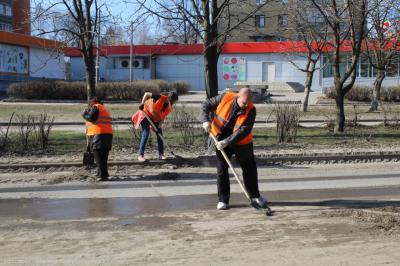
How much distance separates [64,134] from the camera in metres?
17.1

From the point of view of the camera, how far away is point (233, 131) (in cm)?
763

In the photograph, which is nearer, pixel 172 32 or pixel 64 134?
pixel 172 32

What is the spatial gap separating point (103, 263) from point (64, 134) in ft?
41.0

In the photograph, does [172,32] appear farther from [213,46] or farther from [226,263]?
[226,263]

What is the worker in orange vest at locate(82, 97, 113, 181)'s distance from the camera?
Answer: 10203 millimetres

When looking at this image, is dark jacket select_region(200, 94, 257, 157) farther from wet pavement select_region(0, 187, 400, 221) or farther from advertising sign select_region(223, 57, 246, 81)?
advertising sign select_region(223, 57, 246, 81)

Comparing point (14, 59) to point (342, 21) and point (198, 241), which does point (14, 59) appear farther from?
point (198, 241)

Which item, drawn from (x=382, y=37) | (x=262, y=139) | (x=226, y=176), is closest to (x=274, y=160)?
(x=262, y=139)

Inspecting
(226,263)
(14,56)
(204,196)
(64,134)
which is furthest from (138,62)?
(226,263)

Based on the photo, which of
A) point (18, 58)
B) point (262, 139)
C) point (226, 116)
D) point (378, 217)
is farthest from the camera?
point (18, 58)

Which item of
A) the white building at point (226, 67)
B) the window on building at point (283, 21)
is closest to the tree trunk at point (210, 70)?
the window on building at point (283, 21)

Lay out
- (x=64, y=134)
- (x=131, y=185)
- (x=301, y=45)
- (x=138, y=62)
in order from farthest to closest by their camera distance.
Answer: (x=138, y=62)
(x=301, y=45)
(x=64, y=134)
(x=131, y=185)

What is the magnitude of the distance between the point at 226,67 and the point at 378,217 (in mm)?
50102

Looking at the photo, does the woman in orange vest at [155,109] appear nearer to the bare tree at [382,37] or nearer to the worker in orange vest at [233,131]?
the worker in orange vest at [233,131]
